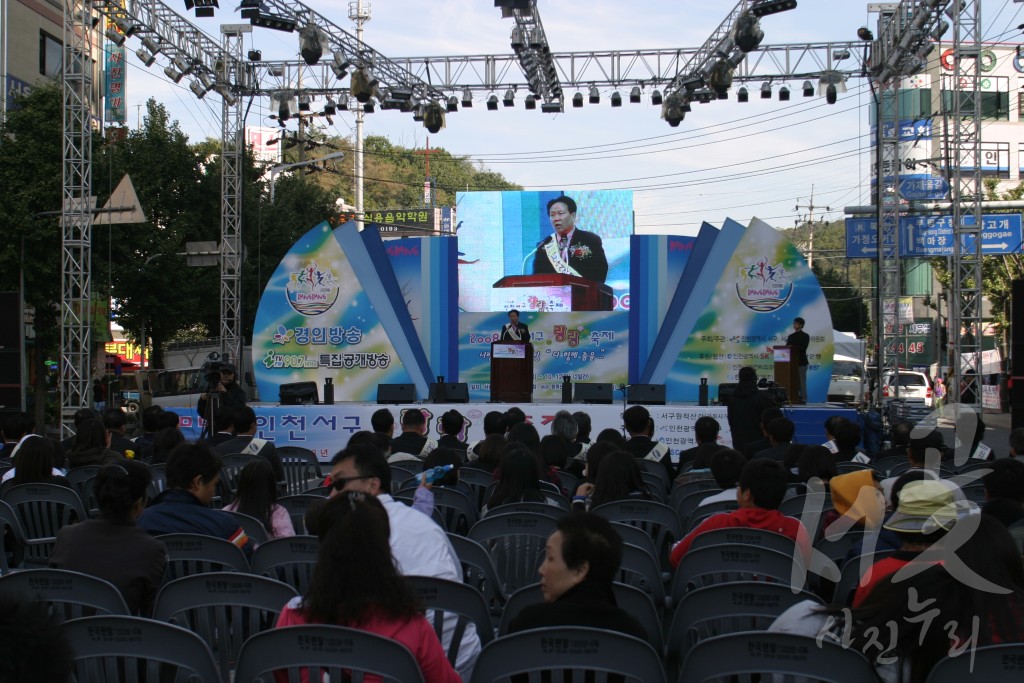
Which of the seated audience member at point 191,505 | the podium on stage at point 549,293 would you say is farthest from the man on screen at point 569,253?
the seated audience member at point 191,505

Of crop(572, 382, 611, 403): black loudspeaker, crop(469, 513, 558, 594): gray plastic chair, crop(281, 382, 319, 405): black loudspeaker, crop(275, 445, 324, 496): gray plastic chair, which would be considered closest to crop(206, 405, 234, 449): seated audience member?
crop(275, 445, 324, 496): gray plastic chair

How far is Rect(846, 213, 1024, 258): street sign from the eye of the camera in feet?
65.1

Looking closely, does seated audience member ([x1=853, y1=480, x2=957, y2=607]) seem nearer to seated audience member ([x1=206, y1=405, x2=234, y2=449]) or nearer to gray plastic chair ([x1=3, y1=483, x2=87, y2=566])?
gray plastic chair ([x1=3, y1=483, x2=87, y2=566])

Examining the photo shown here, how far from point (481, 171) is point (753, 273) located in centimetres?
6188

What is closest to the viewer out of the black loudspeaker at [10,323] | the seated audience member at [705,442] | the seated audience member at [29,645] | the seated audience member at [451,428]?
the seated audience member at [29,645]

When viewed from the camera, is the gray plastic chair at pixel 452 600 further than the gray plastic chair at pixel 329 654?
Yes

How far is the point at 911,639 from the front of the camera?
2754 mm

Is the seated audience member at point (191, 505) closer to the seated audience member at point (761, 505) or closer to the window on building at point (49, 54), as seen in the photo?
the seated audience member at point (761, 505)

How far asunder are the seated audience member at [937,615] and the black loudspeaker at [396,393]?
547 inches

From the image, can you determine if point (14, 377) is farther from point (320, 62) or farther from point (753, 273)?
point (753, 273)

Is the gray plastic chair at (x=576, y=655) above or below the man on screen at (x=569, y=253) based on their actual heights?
below

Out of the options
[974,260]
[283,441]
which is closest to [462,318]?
[283,441]

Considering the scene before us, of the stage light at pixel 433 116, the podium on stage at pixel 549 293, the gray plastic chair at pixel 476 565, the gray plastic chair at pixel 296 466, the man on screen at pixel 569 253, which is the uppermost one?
the stage light at pixel 433 116

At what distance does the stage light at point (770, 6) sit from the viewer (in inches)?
574
